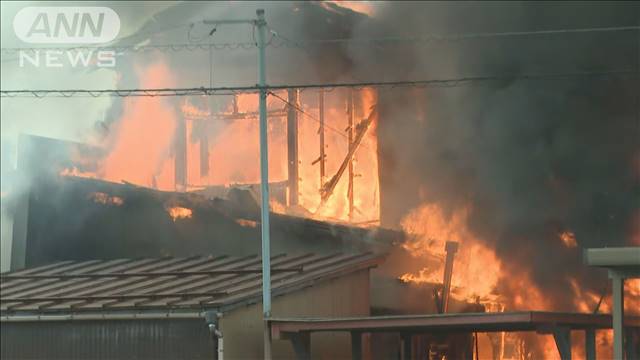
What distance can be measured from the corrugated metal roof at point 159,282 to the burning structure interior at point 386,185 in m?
0.24

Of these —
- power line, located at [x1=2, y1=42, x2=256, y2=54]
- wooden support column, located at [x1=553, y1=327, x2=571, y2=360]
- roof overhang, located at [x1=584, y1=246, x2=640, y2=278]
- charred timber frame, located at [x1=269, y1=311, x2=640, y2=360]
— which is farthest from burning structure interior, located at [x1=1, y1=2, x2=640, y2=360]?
roof overhang, located at [x1=584, y1=246, x2=640, y2=278]

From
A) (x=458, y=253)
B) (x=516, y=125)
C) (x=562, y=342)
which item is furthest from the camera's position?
(x=516, y=125)

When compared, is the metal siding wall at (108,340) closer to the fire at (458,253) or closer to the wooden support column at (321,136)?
the fire at (458,253)

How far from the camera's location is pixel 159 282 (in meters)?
23.9

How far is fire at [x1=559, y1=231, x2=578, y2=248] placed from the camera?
32219mm

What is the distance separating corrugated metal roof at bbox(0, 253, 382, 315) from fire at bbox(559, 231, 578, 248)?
29.9 feet

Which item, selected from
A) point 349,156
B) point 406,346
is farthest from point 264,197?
point 349,156

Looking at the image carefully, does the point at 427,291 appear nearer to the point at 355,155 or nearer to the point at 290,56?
the point at 355,155

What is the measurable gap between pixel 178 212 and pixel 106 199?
1936 mm

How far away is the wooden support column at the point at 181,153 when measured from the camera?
3675cm

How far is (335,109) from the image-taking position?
117ft

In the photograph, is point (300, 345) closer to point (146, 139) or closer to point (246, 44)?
point (246, 44)

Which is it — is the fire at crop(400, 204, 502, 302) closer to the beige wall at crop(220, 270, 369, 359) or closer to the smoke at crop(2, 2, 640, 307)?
the smoke at crop(2, 2, 640, 307)

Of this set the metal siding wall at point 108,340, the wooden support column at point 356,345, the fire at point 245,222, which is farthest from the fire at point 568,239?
the metal siding wall at point 108,340
